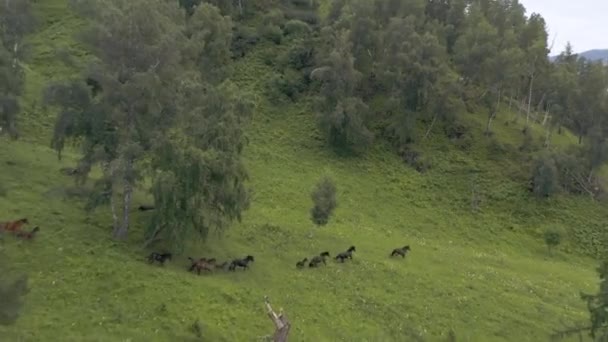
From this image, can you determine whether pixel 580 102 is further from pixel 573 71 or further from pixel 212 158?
pixel 212 158

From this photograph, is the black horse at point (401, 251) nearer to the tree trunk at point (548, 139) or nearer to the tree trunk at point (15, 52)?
the tree trunk at point (15, 52)

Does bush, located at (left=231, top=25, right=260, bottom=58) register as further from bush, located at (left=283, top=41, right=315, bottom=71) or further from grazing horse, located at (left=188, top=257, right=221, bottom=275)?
grazing horse, located at (left=188, top=257, right=221, bottom=275)

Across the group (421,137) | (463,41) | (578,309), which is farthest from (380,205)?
(463,41)

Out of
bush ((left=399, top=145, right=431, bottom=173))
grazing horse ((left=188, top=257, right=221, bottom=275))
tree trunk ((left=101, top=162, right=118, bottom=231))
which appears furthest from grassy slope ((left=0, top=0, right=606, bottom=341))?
bush ((left=399, top=145, right=431, bottom=173))

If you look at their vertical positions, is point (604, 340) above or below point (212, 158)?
below

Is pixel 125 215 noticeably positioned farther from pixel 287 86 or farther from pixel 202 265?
pixel 287 86
